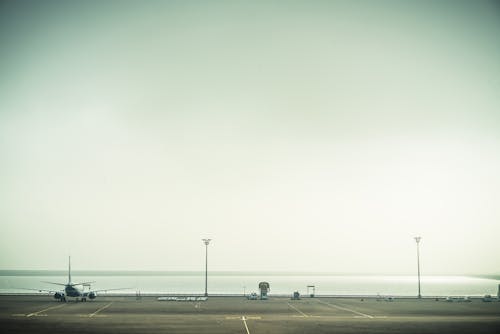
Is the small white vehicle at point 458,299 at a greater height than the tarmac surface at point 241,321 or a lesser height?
lesser

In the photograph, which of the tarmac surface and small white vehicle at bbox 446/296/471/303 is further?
small white vehicle at bbox 446/296/471/303

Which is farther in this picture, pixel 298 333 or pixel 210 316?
pixel 210 316

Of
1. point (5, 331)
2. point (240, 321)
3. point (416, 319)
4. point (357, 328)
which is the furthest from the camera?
point (416, 319)

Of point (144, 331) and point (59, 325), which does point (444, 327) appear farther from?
point (59, 325)

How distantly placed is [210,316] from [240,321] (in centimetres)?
520

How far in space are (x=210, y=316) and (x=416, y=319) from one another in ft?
71.8

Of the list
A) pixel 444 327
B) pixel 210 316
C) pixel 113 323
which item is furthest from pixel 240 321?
pixel 444 327

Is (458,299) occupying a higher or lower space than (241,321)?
lower

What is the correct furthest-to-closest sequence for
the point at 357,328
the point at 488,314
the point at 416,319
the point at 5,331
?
the point at 488,314
the point at 416,319
the point at 357,328
the point at 5,331

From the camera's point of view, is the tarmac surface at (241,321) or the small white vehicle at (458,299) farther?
the small white vehicle at (458,299)

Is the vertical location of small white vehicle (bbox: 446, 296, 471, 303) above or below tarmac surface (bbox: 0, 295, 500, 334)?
below

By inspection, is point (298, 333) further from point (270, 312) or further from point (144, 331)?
point (270, 312)

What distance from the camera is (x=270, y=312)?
48906 millimetres

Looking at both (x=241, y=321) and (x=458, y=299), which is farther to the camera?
(x=458, y=299)
